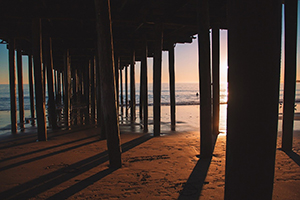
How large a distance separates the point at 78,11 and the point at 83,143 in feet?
12.9

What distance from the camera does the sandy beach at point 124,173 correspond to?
131 inches

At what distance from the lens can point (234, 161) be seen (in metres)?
1.24

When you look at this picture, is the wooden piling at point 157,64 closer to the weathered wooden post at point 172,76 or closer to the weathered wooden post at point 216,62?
the weathered wooden post at point 216,62

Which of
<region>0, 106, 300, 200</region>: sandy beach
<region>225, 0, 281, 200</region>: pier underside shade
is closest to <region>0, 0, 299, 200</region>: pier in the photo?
<region>225, 0, 281, 200</region>: pier underside shade

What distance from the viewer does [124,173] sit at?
4121 mm

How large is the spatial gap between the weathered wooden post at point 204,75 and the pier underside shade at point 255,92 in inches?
151

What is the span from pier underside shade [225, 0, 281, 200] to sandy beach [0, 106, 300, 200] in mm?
Answer: 2210

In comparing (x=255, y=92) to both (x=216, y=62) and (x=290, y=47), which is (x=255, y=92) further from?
(x=216, y=62)

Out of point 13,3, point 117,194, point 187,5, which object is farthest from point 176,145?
point 13,3

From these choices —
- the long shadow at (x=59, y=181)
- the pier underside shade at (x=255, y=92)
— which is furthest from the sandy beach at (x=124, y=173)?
the pier underside shade at (x=255, y=92)

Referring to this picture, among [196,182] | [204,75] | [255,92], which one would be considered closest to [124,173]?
[196,182]

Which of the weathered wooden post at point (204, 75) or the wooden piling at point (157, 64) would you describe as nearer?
the weathered wooden post at point (204, 75)

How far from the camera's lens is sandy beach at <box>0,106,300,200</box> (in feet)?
10.9

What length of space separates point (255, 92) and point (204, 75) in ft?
12.8
